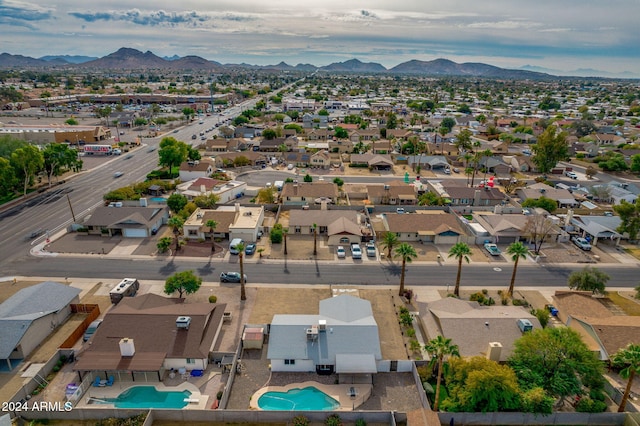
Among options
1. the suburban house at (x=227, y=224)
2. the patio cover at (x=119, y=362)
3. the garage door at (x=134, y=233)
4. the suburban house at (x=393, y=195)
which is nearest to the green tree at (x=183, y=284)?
the patio cover at (x=119, y=362)

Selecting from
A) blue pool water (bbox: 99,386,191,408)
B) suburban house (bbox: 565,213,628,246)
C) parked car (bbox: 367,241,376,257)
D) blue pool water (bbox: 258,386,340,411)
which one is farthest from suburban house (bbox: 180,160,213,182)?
suburban house (bbox: 565,213,628,246)

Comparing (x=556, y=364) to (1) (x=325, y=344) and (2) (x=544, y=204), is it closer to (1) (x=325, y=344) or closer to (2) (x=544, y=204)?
(1) (x=325, y=344)

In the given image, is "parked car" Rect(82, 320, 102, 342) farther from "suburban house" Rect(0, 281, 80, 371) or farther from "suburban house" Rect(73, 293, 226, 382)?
"suburban house" Rect(0, 281, 80, 371)

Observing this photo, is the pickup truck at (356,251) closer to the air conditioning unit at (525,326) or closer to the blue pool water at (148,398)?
the air conditioning unit at (525,326)

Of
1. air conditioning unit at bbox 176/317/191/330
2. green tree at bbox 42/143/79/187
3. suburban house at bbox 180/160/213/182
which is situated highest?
green tree at bbox 42/143/79/187

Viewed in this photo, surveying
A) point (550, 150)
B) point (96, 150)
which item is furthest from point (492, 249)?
point (96, 150)

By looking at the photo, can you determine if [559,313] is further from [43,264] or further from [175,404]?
[43,264]

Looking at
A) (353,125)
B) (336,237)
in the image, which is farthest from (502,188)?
(353,125)
